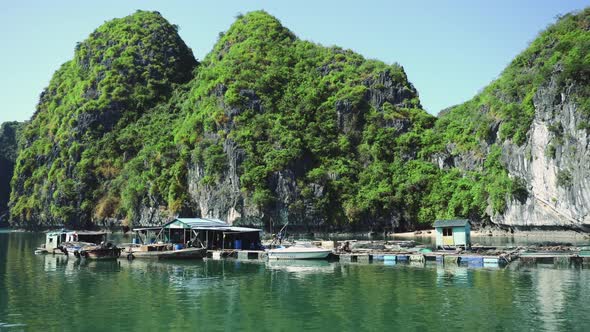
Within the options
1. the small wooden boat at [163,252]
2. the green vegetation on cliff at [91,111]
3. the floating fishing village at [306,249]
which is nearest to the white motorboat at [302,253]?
the floating fishing village at [306,249]

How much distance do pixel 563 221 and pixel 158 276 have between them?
5211cm

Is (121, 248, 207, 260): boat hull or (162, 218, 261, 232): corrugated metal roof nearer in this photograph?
(121, 248, 207, 260): boat hull

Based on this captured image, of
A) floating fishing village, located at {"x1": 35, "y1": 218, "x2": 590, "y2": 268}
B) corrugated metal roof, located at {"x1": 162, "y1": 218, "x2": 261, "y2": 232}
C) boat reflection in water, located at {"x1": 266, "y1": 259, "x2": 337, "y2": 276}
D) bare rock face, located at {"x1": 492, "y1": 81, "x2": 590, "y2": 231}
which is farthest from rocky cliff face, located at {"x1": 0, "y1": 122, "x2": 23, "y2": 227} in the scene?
bare rock face, located at {"x1": 492, "y1": 81, "x2": 590, "y2": 231}

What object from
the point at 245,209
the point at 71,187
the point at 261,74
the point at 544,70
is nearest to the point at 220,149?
the point at 245,209

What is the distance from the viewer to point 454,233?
162 feet

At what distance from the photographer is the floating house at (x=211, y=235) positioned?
52.5m

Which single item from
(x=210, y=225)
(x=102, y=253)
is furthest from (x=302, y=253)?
(x=102, y=253)

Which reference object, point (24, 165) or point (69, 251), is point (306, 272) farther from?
point (24, 165)

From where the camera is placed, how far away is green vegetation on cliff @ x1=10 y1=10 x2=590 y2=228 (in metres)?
82.2

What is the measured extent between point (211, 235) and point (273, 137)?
156 ft

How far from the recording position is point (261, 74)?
11275 centimetres

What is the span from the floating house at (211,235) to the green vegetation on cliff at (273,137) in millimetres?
35287

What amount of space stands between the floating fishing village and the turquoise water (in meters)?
3.08

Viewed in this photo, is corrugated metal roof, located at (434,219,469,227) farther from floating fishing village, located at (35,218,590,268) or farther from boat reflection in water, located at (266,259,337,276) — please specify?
boat reflection in water, located at (266,259,337,276)
